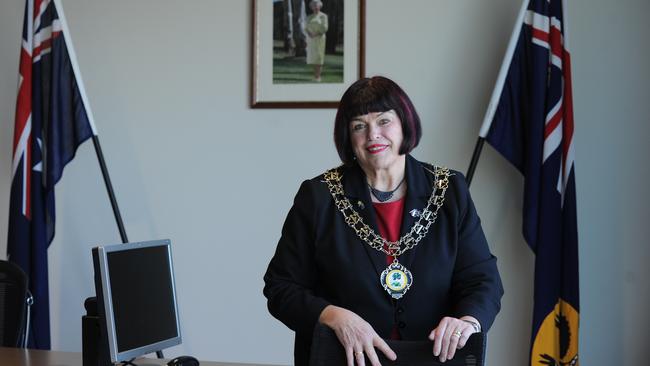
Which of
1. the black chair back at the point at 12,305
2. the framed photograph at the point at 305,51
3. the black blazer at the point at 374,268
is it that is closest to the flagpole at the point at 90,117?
the framed photograph at the point at 305,51

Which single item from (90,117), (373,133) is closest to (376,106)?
(373,133)

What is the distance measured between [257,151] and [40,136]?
1.14 metres

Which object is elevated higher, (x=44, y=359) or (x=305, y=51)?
(x=305, y=51)

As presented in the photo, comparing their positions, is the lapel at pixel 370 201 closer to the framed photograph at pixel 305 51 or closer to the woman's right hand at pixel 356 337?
the woman's right hand at pixel 356 337

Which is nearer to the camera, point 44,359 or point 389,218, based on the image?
point 389,218

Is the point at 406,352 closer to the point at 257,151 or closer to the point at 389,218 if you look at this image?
the point at 389,218

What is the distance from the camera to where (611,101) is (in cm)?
379

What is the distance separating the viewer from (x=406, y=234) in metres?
2.12

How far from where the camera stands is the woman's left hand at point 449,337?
1824 millimetres

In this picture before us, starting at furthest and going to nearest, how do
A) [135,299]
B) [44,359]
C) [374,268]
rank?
1. [44,359]
2. [135,299]
3. [374,268]

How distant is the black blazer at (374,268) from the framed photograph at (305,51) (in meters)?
1.88

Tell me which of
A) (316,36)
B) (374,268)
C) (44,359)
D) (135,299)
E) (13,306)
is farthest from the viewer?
(316,36)

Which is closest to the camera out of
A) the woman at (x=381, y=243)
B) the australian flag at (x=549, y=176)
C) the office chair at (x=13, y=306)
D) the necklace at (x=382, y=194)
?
the woman at (x=381, y=243)

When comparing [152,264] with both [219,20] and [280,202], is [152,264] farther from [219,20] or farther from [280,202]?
[219,20]
